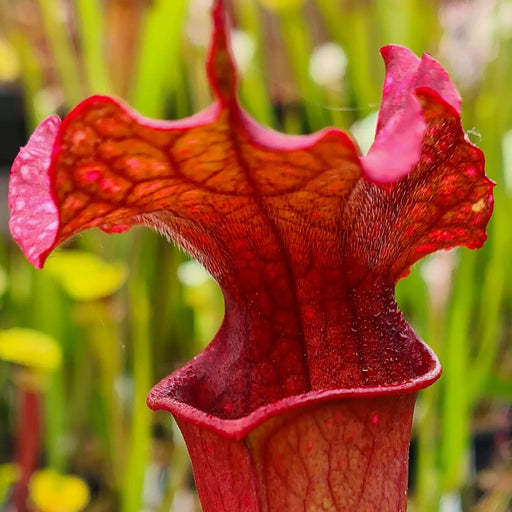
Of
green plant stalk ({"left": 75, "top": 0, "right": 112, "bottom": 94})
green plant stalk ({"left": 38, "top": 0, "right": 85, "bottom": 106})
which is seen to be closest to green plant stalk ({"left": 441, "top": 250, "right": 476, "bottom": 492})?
green plant stalk ({"left": 75, "top": 0, "right": 112, "bottom": 94})

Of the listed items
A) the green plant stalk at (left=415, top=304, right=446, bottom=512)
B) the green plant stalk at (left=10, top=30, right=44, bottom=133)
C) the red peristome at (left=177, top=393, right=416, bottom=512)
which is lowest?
the green plant stalk at (left=415, top=304, right=446, bottom=512)

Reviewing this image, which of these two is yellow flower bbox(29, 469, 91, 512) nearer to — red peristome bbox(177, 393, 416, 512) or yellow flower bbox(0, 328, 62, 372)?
yellow flower bbox(0, 328, 62, 372)

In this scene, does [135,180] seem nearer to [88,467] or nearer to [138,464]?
[138,464]

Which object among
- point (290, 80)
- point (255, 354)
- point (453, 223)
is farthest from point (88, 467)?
point (453, 223)

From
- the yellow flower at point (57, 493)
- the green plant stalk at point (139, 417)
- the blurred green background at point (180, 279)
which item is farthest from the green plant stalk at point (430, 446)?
the yellow flower at point (57, 493)

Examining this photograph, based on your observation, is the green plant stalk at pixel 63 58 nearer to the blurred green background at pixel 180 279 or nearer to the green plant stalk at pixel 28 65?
the blurred green background at pixel 180 279

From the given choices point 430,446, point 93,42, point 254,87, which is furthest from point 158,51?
point 430,446

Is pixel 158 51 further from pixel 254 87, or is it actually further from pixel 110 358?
pixel 110 358
